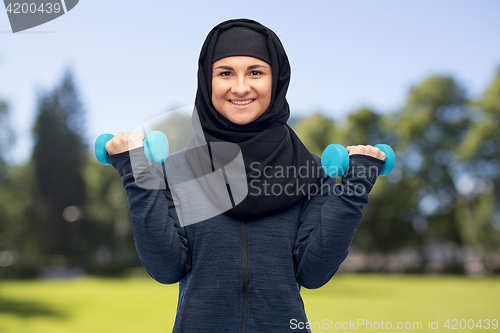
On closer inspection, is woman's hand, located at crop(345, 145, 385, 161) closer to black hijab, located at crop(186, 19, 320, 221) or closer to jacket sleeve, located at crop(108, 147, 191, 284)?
black hijab, located at crop(186, 19, 320, 221)

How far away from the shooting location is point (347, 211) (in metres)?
1.76

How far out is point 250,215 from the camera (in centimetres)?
191

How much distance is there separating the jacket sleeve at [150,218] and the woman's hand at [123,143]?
2cm

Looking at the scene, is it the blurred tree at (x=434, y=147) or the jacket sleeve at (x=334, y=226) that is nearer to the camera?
the jacket sleeve at (x=334, y=226)

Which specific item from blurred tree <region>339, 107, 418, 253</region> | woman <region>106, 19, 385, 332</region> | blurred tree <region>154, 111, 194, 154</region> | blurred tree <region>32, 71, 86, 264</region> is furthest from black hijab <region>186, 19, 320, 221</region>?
blurred tree <region>32, 71, 86, 264</region>

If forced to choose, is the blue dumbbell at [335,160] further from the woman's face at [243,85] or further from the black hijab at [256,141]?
the woman's face at [243,85]

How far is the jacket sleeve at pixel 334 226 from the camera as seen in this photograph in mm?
1773

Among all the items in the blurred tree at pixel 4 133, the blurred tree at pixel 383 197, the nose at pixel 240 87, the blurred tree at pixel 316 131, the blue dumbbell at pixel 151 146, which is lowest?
the blurred tree at pixel 383 197

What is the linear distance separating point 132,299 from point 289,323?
836 inches

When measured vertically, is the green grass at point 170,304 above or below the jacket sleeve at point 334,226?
below

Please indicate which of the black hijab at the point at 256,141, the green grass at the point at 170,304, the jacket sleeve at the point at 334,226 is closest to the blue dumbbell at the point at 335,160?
the jacket sleeve at the point at 334,226

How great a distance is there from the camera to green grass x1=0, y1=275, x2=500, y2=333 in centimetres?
1521

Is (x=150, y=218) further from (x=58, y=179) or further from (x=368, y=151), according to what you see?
(x=58, y=179)

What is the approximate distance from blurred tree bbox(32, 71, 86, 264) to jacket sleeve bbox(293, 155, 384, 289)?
3434 centimetres
